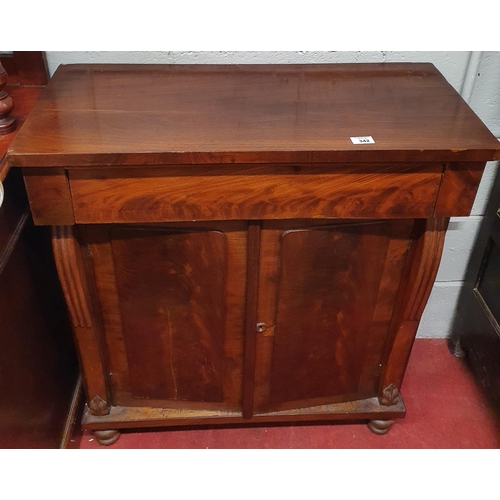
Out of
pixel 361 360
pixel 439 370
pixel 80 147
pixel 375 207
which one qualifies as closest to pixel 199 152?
pixel 80 147

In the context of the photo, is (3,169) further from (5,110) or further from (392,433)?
(392,433)

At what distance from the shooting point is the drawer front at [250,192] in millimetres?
1007

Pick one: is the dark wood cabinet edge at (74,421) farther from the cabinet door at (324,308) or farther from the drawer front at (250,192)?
the drawer front at (250,192)

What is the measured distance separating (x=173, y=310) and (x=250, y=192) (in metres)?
0.36

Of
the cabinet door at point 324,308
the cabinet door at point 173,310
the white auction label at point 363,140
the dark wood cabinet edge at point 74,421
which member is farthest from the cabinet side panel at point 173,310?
the white auction label at point 363,140

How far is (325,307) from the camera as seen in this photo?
1264mm

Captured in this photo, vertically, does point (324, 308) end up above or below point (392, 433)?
above

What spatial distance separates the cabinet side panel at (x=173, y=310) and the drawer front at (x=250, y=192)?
0.09 m

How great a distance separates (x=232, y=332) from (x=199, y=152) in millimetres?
480

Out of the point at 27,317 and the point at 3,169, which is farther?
the point at 27,317

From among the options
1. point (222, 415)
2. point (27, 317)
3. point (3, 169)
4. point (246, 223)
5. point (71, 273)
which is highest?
point (3, 169)

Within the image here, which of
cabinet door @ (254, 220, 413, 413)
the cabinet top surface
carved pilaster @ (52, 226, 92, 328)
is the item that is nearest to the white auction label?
the cabinet top surface

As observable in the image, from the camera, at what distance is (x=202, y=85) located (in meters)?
1.18

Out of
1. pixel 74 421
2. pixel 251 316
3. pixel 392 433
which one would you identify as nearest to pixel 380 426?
pixel 392 433
